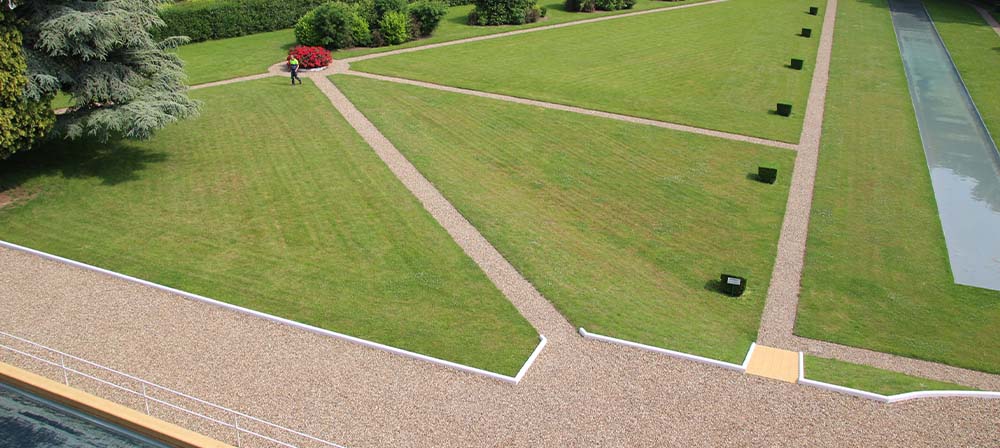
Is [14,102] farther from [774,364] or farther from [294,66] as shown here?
[774,364]

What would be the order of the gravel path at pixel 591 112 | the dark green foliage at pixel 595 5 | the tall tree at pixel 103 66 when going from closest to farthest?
1. the tall tree at pixel 103 66
2. the gravel path at pixel 591 112
3. the dark green foliage at pixel 595 5

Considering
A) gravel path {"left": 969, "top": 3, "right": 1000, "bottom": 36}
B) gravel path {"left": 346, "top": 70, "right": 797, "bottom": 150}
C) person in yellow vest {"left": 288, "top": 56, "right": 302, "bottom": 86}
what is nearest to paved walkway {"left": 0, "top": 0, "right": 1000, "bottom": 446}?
gravel path {"left": 346, "top": 70, "right": 797, "bottom": 150}

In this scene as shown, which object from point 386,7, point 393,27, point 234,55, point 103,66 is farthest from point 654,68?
point 103,66

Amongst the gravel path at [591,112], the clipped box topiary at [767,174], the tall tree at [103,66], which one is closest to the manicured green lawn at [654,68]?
the gravel path at [591,112]

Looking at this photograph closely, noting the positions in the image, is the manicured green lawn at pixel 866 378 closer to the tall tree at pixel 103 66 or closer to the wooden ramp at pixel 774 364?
the wooden ramp at pixel 774 364

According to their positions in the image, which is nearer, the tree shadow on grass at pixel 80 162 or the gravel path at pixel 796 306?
the gravel path at pixel 796 306

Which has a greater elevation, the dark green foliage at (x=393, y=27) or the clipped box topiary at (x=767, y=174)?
the dark green foliage at (x=393, y=27)
